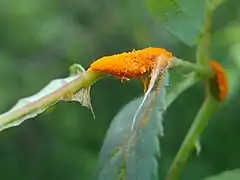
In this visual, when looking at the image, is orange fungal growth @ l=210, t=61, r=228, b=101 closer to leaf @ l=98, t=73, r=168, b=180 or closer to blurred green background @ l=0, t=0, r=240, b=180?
leaf @ l=98, t=73, r=168, b=180

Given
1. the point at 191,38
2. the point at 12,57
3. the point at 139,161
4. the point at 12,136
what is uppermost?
the point at 12,57

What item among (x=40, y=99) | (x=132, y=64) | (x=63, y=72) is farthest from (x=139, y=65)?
(x=63, y=72)

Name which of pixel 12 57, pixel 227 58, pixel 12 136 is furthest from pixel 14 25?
pixel 227 58

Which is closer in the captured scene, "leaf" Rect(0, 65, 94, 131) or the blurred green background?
"leaf" Rect(0, 65, 94, 131)

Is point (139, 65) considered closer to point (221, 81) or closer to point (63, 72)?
point (221, 81)

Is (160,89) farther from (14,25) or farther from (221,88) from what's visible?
(14,25)

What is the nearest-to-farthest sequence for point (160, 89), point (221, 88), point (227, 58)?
1. point (160, 89)
2. point (221, 88)
3. point (227, 58)

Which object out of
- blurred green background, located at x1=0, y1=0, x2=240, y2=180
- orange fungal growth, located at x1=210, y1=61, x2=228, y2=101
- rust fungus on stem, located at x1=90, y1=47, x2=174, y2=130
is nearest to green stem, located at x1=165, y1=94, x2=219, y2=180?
orange fungal growth, located at x1=210, y1=61, x2=228, y2=101
